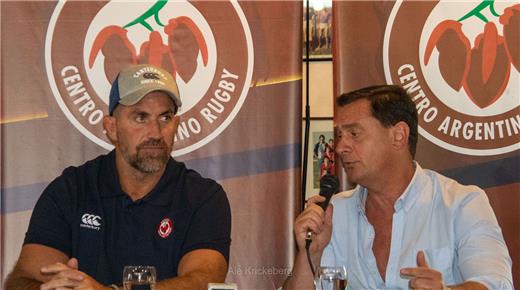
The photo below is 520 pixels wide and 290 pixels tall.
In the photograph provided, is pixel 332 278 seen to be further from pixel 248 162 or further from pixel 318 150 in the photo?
pixel 318 150

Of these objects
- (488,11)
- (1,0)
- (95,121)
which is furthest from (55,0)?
(488,11)

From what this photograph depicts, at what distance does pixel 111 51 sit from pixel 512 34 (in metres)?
1.75

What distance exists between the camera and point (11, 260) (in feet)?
11.5

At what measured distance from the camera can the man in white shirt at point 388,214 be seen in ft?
9.45

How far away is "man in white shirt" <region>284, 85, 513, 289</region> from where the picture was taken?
2.88 meters

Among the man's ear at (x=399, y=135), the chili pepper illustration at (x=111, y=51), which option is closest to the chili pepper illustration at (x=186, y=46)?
the chili pepper illustration at (x=111, y=51)

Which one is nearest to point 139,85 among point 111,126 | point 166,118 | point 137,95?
point 137,95

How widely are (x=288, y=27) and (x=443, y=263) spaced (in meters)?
1.25

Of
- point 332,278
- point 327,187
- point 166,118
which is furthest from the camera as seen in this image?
point 166,118

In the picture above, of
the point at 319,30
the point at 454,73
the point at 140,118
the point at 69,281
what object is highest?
the point at 319,30

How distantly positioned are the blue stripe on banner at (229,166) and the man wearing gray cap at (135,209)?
1.28 feet

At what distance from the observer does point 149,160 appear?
304cm

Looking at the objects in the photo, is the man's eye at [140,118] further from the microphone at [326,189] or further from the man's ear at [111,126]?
the microphone at [326,189]

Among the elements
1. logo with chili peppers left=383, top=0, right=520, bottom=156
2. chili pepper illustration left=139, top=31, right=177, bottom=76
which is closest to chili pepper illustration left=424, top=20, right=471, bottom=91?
logo with chili peppers left=383, top=0, right=520, bottom=156
